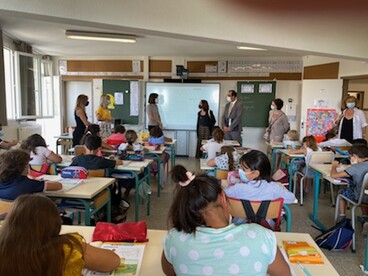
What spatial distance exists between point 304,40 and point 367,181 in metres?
2.15

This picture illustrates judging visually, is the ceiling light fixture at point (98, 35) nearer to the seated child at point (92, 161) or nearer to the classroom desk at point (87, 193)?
the seated child at point (92, 161)

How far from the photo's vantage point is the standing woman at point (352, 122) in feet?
16.5

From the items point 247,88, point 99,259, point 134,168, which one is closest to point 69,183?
point 134,168

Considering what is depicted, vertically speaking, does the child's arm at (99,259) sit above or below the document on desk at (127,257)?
above

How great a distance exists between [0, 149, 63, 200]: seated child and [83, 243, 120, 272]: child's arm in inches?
46.7

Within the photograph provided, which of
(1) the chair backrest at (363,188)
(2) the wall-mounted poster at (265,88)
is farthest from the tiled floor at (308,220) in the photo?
(2) the wall-mounted poster at (265,88)

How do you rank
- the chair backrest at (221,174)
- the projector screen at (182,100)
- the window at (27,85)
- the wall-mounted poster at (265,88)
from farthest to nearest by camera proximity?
1. the projector screen at (182,100)
2. the wall-mounted poster at (265,88)
3. the window at (27,85)
4. the chair backrest at (221,174)

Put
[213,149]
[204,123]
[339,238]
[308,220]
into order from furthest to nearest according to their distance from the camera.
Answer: [204,123] < [213,149] < [308,220] < [339,238]

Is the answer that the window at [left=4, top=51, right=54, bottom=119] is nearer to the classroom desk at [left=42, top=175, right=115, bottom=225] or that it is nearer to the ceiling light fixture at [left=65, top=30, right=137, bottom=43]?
the ceiling light fixture at [left=65, top=30, right=137, bottom=43]

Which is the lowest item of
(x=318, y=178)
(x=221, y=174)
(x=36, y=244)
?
(x=318, y=178)

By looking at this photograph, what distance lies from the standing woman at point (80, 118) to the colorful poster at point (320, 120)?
5.01 meters

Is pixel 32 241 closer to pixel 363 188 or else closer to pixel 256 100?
pixel 363 188

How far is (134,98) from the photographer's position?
27.9ft

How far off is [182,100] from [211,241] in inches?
293
